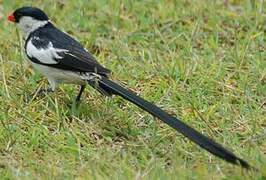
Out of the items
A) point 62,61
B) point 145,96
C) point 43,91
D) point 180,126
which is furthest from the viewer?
point 145,96

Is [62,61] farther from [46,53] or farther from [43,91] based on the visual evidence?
[43,91]

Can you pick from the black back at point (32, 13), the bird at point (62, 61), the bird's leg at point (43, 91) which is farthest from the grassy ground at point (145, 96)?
the black back at point (32, 13)

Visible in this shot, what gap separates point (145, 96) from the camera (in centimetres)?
580

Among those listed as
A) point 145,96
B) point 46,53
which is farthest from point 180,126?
point 46,53

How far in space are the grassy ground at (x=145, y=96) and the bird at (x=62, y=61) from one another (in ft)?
0.65

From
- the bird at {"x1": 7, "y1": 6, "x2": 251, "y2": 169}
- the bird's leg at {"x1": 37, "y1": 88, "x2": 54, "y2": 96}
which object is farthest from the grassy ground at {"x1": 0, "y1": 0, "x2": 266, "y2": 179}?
the bird at {"x1": 7, "y1": 6, "x2": 251, "y2": 169}

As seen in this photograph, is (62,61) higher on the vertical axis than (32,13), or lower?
lower

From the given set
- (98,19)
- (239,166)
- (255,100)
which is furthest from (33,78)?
(239,166)

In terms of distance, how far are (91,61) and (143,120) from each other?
0.55 m

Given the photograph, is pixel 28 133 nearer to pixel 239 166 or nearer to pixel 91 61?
pixel 91 61

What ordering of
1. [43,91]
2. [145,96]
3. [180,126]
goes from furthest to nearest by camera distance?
[145,96] < [43,91] < [180,126]

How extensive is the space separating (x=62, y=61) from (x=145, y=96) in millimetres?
745

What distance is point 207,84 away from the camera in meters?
5.90

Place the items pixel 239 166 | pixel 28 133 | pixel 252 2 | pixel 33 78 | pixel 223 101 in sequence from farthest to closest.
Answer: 1. pixel 252 2
2. pixel 33 78
3. pixel 223 101
4. pixel 28 133
5. pixel 239 166
